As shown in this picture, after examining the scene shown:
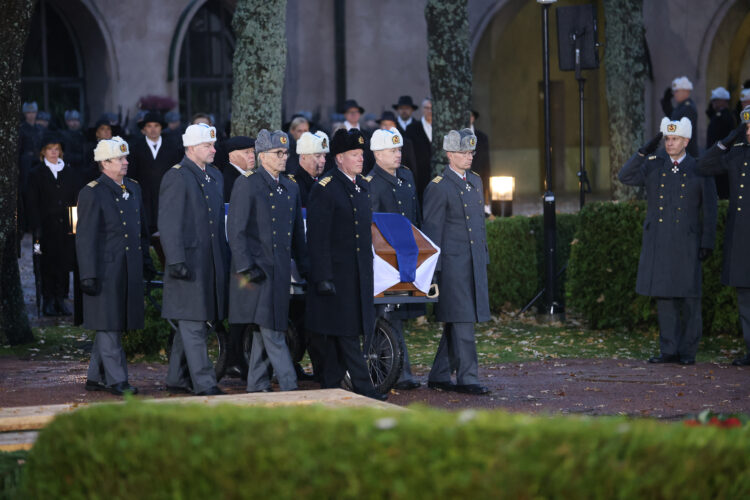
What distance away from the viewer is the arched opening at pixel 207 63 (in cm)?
2461

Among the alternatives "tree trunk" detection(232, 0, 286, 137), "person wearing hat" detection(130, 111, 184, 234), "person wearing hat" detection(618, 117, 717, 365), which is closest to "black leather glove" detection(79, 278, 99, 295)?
"tree trunk" detection(232, 0, 286, 137)

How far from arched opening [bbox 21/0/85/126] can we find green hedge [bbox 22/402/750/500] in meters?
21.0

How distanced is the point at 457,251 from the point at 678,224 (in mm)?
2543

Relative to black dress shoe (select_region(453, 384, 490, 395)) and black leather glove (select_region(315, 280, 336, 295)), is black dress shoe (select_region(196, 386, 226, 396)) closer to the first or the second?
black leather glove (select_region(315, 280, 336, 295))

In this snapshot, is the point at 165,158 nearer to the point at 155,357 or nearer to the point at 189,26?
the point at 155,357

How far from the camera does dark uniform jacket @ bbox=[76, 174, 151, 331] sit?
30.1ft

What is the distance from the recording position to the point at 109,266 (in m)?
9.27

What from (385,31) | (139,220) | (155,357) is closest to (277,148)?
(139,220)

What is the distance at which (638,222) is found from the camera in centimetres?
1264

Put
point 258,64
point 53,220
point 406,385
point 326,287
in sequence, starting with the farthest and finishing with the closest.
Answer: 1. point 53,220
2. point 258,64
3. point 406,385
4. point 326,287

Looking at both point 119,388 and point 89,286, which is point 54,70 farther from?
point 119,388

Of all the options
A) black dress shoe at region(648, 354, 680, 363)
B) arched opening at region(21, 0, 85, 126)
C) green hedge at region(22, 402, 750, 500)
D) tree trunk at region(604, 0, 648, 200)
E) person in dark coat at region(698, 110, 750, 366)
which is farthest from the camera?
arched opening at region(21, 0, 85, 126)

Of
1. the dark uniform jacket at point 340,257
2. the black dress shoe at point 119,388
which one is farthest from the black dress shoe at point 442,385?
the black dress shoe at point 119,388

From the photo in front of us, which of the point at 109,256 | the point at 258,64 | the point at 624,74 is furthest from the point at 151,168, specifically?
the point at 624,74
